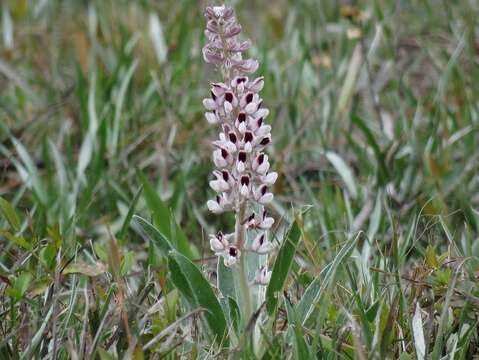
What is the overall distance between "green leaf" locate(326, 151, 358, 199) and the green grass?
1 centimetres

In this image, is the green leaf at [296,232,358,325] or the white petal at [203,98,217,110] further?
the green leaf at [296,232,358,325]

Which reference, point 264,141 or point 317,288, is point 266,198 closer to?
point 264,141

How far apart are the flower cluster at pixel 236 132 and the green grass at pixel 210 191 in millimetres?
211

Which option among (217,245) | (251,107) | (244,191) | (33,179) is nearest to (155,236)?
(217,245)

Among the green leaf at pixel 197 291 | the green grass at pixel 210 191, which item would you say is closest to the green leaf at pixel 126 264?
the green grass at pixel 210 191

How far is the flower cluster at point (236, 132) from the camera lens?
6.51 ft

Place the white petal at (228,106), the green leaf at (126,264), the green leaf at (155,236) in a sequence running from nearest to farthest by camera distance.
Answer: the white petal at (228,106) → the green leaf at (155,236) → the green leaf at (126,264)

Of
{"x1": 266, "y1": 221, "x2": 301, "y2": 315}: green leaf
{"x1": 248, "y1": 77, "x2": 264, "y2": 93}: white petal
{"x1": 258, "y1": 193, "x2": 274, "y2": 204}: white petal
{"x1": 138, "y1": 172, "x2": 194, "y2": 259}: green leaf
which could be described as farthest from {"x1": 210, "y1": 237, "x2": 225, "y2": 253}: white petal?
{"x1": 138, "y1": 172, "x2": 194, "y2": 259}: green leaf

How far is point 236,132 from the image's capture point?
199 cm

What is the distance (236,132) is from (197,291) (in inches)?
17.3

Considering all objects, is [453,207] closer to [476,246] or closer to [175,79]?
[476,246]

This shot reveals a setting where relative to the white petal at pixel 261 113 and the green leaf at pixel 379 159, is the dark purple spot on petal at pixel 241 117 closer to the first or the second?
the white petal at pixel 261 113

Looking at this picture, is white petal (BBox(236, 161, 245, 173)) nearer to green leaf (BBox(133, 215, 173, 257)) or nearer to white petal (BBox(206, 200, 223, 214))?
white petal (BBox(206, 200, 223, 214))

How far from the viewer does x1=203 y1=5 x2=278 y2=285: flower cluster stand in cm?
198
